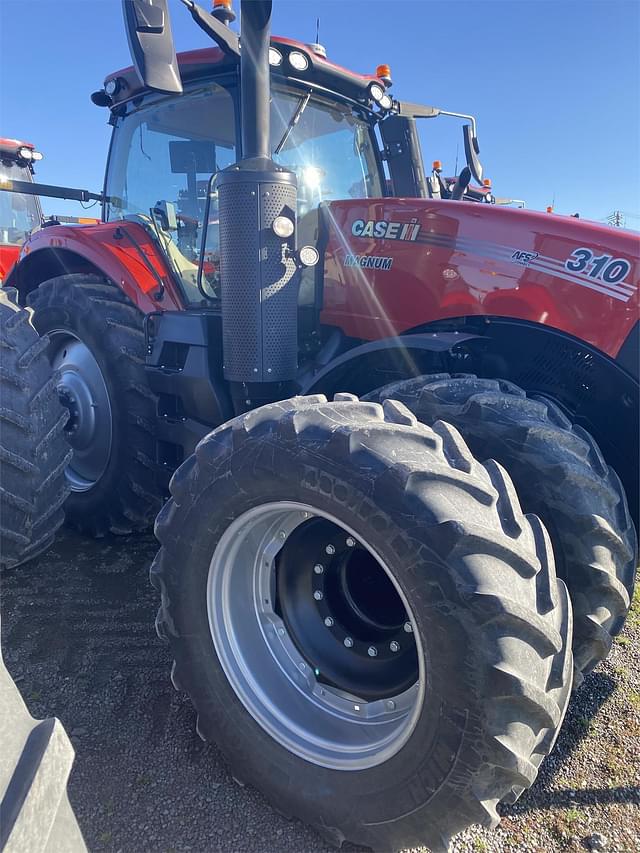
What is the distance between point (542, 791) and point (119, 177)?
3.56 meters

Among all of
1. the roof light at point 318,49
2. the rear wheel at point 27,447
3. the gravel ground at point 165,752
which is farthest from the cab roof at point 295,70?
the gravel ground at point 165,752

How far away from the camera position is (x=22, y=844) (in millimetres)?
992

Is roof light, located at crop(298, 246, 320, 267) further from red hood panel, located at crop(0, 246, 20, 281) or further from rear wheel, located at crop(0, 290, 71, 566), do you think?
red hood panel, located at crop(0, 246, 20, 281)

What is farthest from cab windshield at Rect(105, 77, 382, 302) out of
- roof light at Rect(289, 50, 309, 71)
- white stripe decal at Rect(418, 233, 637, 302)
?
white stripe decal at Rect(418, 233, 637, 302)

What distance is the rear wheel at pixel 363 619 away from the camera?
1.39 meters

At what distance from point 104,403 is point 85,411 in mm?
144

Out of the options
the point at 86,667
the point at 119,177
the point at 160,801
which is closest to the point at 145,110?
the point at 119,177

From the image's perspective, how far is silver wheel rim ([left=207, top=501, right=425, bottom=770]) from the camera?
1753mm

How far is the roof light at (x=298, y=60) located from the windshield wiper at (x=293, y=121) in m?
0.13

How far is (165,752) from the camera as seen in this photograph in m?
2.02

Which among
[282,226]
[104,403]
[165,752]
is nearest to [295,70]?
[282,226]

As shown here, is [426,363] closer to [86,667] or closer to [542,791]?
[542,791]

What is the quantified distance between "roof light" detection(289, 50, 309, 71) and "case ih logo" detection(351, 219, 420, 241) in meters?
0.75

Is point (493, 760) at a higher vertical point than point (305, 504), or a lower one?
lower
